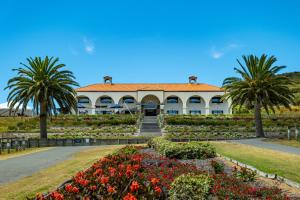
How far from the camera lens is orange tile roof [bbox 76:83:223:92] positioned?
73.1 metres

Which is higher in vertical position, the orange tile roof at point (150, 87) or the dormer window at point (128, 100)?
the orange tile roof at point (150, 87)

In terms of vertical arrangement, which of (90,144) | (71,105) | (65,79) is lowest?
(90,144)

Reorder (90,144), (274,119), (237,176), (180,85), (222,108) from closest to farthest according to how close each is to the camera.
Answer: (237,176) < (90,144) < (274,119) < (222,108) < (180,85)

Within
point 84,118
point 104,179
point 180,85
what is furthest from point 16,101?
point 180,85

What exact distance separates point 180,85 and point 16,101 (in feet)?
157

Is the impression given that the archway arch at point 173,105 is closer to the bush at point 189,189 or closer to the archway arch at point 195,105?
the archway arch at point 195,105

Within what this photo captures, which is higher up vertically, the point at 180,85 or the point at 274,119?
the point at 180,85

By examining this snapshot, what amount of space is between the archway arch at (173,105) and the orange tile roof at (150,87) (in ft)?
6.15

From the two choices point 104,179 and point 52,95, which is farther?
point 52,95

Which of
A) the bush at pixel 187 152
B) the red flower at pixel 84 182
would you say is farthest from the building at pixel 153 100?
the red flower at pixel 84 182

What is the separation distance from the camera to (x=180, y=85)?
79062 millimetres

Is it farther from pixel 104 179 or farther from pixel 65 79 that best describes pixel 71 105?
pixel 104 179

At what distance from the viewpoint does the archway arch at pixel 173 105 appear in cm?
7394

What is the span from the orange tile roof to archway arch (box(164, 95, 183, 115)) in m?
1.87
